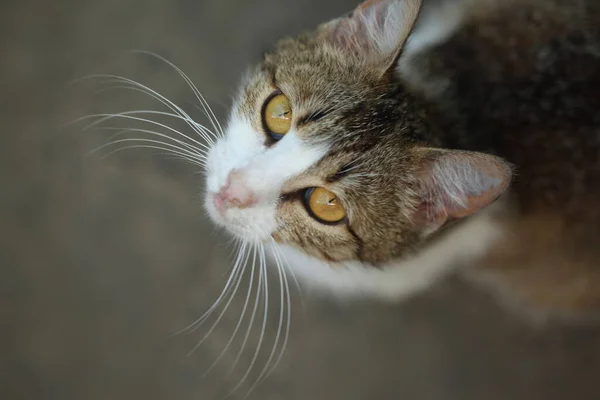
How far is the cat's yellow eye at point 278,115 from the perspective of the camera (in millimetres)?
1086

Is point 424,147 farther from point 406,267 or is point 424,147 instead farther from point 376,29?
point 406,267

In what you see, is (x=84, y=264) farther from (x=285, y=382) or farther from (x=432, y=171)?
(x=432, y=171)

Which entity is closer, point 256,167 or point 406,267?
point 256,167

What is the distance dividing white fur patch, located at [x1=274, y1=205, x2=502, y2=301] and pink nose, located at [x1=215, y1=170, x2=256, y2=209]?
206 mm

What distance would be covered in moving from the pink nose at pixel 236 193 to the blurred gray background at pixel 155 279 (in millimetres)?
643

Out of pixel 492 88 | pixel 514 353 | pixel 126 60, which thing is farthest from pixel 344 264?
pixel 126 60

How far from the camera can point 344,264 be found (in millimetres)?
1264

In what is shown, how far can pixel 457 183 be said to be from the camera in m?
0.98

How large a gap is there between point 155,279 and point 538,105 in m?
1.29

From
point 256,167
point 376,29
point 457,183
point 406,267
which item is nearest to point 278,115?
point 256,167

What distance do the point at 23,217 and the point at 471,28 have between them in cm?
155

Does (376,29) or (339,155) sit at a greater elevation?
(376,29)

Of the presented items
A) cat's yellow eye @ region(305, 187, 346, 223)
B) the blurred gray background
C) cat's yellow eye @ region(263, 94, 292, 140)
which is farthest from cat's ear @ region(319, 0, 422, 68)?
the blurred gray background

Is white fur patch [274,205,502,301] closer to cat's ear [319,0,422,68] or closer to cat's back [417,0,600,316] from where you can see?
cat's back [417,0,600,316]
